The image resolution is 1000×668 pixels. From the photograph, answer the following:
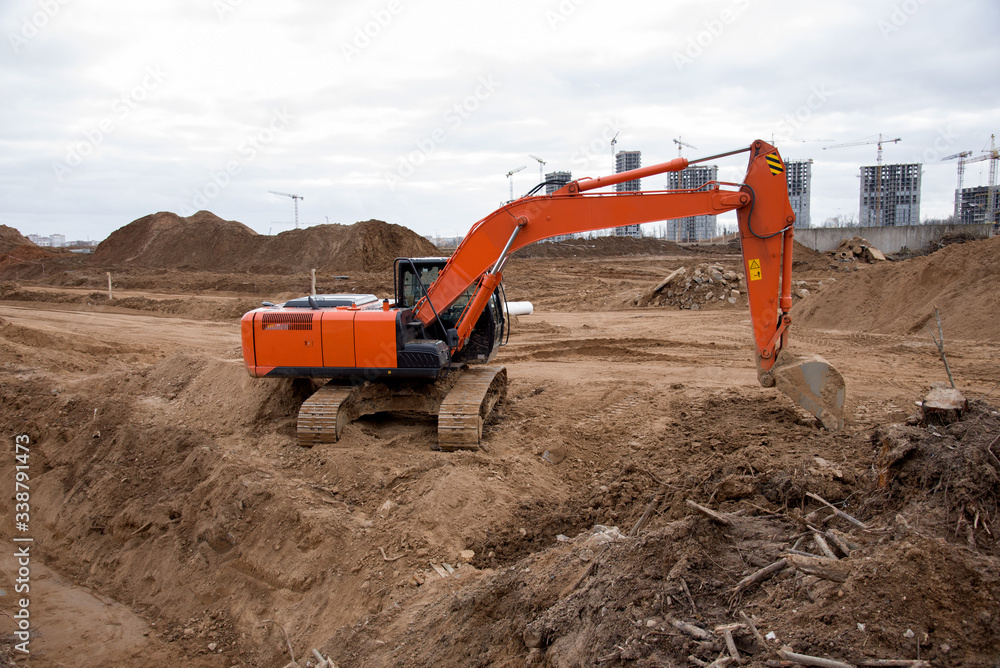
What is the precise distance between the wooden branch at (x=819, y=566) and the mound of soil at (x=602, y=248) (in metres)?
37.7

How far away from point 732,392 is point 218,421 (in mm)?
6882

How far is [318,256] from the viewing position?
111 ft

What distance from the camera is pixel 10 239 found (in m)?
47.4

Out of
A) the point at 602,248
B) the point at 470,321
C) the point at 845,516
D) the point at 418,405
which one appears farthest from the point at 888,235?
the point at 845,516

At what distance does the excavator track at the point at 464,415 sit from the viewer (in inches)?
283

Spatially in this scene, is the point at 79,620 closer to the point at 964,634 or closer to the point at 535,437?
the point at 535,437

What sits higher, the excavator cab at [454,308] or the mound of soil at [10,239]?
the mound of soil at [10,239]

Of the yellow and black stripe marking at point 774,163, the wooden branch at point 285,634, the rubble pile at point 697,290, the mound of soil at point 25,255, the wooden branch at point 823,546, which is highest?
the mound of soil at point 25,255

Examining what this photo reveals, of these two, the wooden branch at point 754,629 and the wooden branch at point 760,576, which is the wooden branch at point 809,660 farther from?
the wooden branch at point 760,576

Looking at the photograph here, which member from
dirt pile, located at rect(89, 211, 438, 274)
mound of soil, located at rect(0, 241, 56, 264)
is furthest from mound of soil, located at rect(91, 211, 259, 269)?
mound of soil, located at rect(0, 241, 56, 264)

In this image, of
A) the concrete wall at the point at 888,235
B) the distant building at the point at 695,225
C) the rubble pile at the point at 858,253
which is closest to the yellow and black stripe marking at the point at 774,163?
the rubble pile at the point at 858,253

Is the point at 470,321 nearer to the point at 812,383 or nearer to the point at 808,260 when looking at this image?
the point at 812,383

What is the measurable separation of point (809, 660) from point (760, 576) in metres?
0.68

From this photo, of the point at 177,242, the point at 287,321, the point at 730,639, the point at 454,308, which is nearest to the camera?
the point at 730,639
